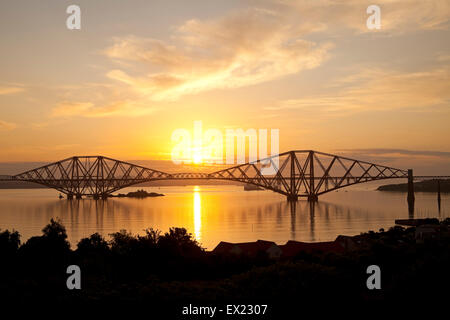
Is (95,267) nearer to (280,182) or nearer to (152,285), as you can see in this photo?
(152,285)

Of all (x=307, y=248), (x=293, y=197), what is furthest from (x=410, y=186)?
(x=307, y=248)

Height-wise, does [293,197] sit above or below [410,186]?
below

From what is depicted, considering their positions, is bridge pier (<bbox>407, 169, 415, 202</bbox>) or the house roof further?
bridge pier (<bbox>407, 169, 415, 202</bbox>)

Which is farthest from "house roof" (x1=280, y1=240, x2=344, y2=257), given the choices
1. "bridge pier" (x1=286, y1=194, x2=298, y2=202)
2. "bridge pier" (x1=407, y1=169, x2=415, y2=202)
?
"bridge pier" (x1=286, y1=194, x2=298, y2=202)

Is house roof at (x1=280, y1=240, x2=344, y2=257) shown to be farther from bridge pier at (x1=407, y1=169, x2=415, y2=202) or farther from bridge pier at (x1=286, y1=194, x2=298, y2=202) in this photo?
bridge pier at (x1=286, y1=194, x2=298, y2=202)

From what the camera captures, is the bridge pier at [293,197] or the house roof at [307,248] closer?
the house roof at [307,248]

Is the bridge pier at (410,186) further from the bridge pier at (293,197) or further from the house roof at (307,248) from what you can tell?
the house roof at (307,248)

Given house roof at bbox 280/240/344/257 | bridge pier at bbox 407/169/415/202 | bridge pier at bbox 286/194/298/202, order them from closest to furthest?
1. house roof at bbox 280/240/344/257
2. bridge pier at bbox 407/169/415/202
3. bridge pier at bbox 286/194/298/202

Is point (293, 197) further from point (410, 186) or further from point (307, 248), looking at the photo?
point (307, 248)

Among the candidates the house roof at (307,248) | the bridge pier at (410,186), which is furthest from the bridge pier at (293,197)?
the house roof at (307,248)
